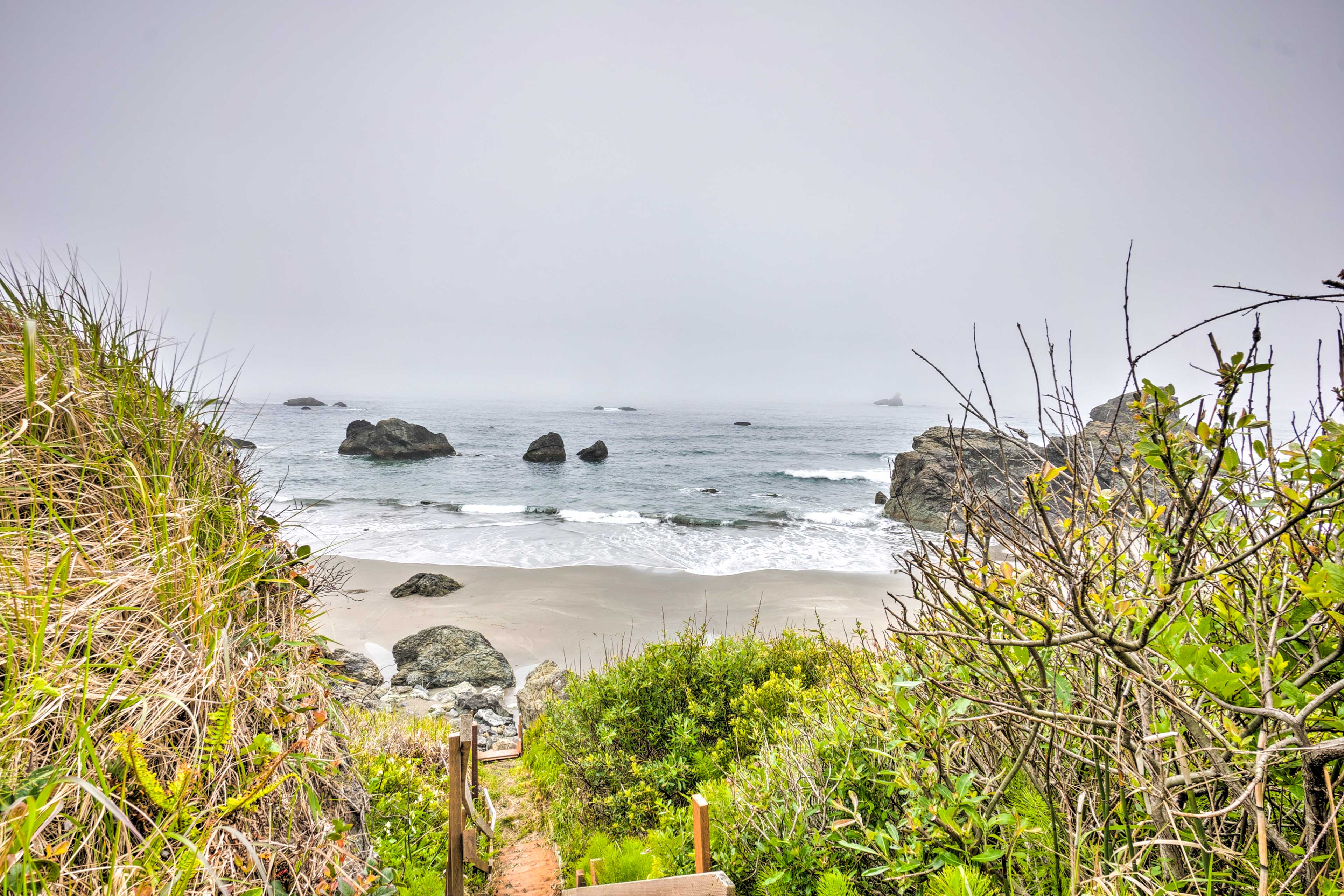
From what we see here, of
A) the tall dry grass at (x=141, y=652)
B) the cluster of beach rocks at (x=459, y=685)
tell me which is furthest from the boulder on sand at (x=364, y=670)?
the tall dry grass at (x=141, y=652)

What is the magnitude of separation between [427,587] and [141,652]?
14542 millimetres

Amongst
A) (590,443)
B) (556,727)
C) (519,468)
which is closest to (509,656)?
(556,727)

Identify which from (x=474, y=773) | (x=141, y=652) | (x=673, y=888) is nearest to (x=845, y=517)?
(x=474, y=773)

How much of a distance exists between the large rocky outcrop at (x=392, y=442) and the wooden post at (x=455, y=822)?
4297cm

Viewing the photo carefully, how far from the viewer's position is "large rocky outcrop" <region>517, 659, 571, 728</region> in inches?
334

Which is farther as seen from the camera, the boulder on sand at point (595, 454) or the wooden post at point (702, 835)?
the boulder on sand at point (595, 454)

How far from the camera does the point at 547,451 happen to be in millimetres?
42469

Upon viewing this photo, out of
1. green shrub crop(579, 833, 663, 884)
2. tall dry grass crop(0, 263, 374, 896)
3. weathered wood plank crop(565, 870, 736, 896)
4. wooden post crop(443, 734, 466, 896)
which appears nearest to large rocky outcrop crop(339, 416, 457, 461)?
wooden post crop(443, 734, 466, 896)

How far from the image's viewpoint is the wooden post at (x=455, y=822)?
11.5 ft

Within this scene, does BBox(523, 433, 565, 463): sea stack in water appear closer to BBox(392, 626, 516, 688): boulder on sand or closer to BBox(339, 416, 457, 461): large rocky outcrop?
BBox(339, 416, 457, 461): large rocky outcrop

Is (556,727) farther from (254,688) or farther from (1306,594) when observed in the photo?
(1306,594)

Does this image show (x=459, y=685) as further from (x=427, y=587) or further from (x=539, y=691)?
(x=427, y=587)

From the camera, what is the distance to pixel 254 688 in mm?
1802

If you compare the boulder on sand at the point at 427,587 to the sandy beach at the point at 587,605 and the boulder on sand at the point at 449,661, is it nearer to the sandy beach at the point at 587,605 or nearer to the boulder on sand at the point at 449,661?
the sandy beach at the point at 587,605
